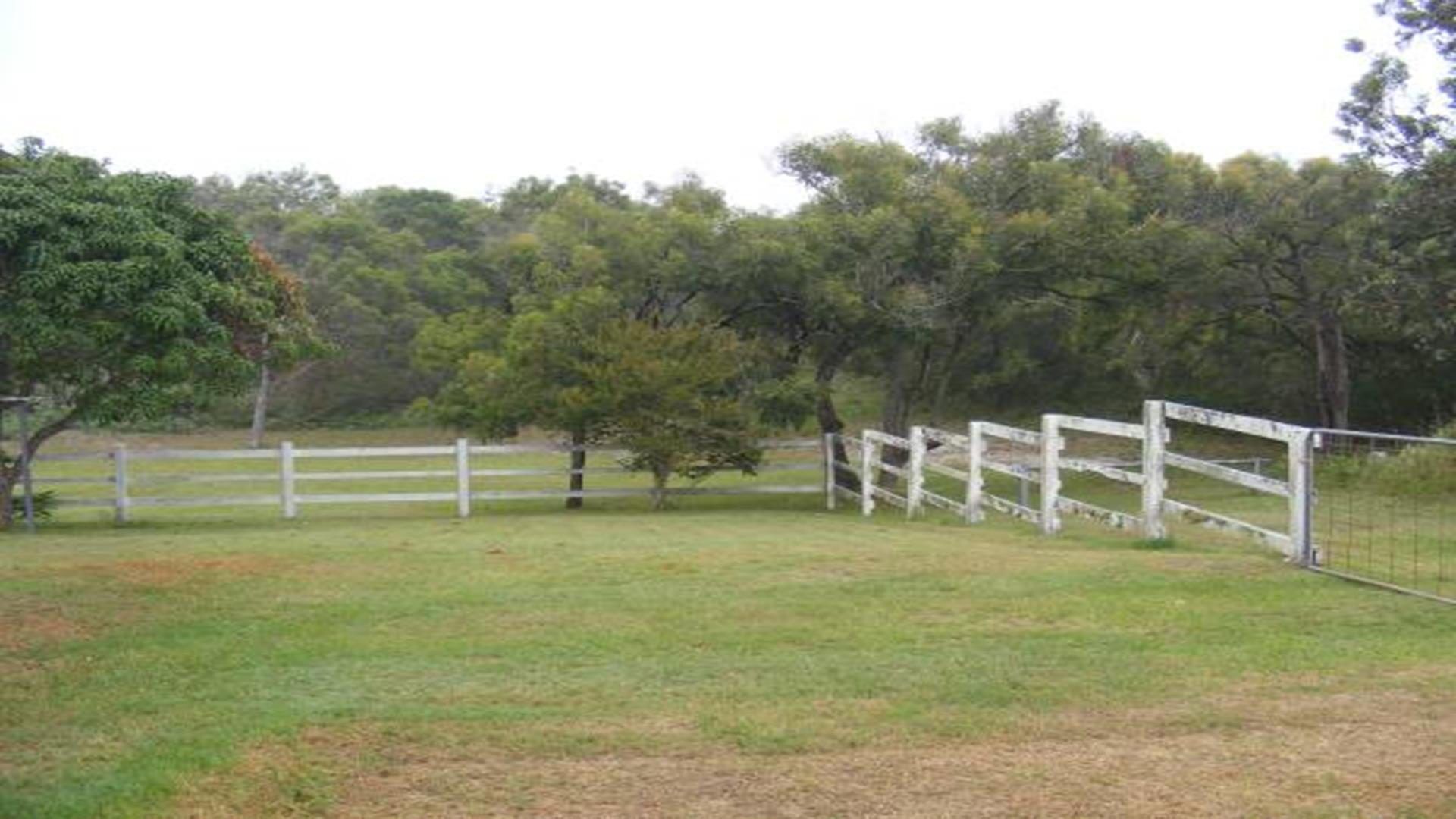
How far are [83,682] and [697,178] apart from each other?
1975 centimetres

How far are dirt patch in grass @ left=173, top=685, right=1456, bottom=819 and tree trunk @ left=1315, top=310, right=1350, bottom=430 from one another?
941 inches

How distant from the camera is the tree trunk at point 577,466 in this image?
70.3 ft

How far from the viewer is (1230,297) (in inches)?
1066

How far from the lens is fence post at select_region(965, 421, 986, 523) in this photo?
14695 mm

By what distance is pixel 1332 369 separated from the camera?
28.5m

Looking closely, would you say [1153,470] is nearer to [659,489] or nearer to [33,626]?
[33,626]

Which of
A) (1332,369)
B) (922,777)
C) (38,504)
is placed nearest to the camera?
(922,777)

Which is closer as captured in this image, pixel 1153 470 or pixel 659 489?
pixel 1153 470

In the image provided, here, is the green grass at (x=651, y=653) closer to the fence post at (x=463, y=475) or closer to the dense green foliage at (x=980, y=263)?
the fence post at (x=463, y=475)

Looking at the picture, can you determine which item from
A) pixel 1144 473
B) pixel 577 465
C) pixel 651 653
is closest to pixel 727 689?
pixel 651 653

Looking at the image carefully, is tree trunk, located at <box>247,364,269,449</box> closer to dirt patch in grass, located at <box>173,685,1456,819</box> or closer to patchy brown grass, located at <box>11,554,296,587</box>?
patchy brown grass, located at <box>11,554,296,587</box>

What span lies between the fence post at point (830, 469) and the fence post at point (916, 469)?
4.86 meters

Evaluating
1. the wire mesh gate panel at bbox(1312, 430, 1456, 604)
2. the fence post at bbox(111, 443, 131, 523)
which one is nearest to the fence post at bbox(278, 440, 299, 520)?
the fence post at bbox(111, 443, 131, 523)

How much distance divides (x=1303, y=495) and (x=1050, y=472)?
390 cm
